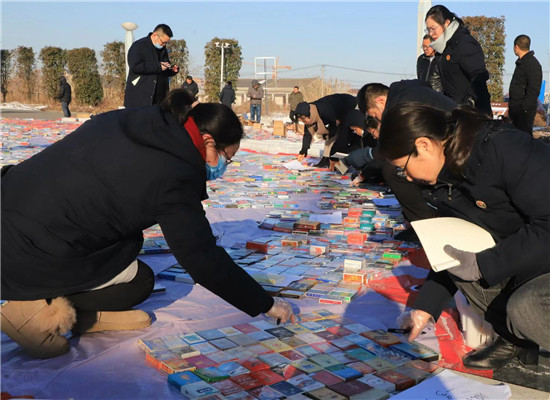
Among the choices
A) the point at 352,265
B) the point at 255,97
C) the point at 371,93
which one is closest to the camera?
the point at 352,265

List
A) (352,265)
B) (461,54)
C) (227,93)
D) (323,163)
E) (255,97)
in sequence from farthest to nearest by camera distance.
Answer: (255,97), (227,93), (323,163), (461,54), (352,265)

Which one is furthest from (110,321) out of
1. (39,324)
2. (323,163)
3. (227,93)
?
(227,93)

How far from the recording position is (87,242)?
218cm

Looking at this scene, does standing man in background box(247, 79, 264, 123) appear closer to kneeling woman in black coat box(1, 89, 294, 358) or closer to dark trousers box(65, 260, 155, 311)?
dark trousers box(65, 260, 155, 311)

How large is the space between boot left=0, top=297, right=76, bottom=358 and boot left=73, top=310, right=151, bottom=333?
193mm

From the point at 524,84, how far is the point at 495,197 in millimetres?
4999

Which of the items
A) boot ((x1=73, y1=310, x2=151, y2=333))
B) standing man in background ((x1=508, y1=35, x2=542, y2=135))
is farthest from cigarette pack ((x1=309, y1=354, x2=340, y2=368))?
standing man in background ((x1=508, y1=35, x2=542, y2=135))

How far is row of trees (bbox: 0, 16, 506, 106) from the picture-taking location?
2419 centimetres

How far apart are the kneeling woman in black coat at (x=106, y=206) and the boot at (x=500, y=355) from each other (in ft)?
2.84

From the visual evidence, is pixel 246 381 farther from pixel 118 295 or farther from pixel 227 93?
pixel 227 93

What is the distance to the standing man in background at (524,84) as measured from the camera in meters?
6.39

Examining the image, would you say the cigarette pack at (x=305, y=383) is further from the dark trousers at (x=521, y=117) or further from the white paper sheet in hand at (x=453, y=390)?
the dark trousers at (x=521, y=117)

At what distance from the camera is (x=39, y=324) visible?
224cm

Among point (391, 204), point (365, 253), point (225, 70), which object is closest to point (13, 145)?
point (391, 204)
